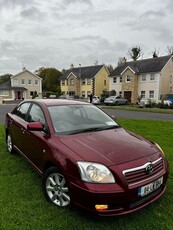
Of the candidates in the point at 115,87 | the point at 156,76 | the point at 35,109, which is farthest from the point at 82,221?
the point at 115,87

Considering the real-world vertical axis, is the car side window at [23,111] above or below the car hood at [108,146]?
above

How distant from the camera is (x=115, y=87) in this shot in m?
39.2

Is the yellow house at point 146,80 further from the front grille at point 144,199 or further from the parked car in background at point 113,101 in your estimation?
the front grille at point 144,199

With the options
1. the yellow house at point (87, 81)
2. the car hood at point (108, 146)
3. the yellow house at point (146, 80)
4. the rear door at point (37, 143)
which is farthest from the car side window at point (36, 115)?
the yellow house at point (87, 81)

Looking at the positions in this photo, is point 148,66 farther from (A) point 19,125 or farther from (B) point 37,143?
(B) point 37,143

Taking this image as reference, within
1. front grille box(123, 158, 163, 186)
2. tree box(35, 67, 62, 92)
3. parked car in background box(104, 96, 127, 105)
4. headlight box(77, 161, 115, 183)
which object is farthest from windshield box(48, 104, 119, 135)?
tree box(35, 67, 62, 92)

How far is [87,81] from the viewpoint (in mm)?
44406

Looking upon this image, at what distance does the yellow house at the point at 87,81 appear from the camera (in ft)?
143

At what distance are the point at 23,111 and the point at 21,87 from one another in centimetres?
4817

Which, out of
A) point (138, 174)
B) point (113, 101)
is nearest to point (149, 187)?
point (138, 174)

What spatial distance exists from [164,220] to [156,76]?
32829 mm

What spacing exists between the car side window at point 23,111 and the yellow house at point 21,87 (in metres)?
44.4

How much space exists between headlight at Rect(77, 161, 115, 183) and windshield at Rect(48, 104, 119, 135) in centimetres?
89

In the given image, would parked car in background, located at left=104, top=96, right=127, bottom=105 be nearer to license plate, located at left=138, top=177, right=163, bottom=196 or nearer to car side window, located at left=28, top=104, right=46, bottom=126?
car side window, located at left=28, top=104, right=46, bottom=126
